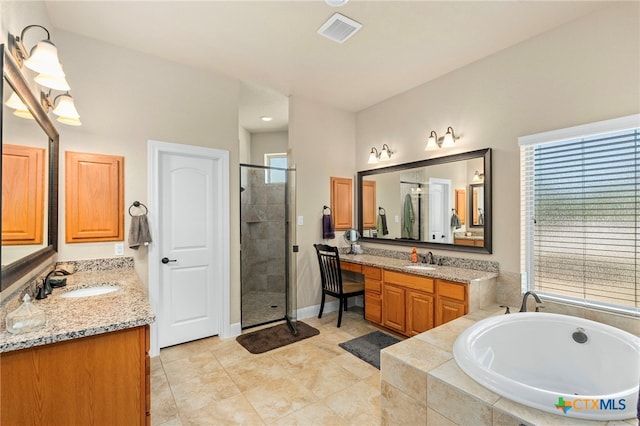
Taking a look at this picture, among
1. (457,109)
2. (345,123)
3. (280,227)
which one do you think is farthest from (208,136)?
(457,109)

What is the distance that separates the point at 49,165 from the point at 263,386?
2.26 meters

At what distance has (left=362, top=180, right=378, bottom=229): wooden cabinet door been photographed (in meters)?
4.23

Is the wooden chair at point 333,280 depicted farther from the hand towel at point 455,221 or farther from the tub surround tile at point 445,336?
the tub surround tile at point 445,336

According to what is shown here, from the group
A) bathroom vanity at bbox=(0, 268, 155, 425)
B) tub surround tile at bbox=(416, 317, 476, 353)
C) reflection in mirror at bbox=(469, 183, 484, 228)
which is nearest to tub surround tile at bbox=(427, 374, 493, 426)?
tub surround tile at bbox=(416, 317, 476, 353)

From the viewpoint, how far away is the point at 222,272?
3238 mm

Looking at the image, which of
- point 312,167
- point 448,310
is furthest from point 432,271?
point 312,167

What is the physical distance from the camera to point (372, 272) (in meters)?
3.49

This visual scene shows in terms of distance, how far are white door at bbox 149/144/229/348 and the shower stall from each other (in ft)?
1.22

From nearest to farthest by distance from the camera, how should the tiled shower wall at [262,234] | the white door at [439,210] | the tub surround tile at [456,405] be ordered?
the tub surround tile at [456,405], the white door at [439,210], the tiled shower wall at [262,234]

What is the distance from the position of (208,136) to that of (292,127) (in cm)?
110

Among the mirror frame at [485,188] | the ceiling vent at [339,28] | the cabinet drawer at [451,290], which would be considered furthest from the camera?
the mirror frame at [485,188]

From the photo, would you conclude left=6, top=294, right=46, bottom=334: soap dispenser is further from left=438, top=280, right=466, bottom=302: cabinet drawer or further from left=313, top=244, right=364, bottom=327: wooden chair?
left=438, top=280, right=466, bottom=302: cabinet drawer

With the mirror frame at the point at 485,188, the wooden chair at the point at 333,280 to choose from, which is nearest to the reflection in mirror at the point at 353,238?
the mirror frame at the point at 485,188

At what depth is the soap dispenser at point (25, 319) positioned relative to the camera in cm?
118
